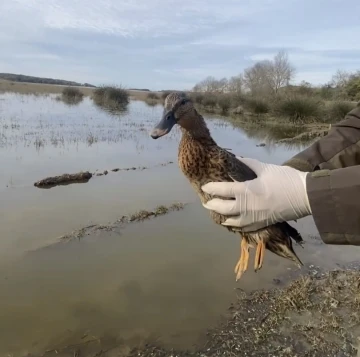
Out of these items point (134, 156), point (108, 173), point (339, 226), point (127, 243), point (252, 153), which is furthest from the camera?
point (252, 153)

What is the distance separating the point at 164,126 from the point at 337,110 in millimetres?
33861

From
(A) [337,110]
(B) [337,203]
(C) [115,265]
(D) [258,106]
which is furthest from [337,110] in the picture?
(B) [337,203]

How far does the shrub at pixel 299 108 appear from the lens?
109 ft

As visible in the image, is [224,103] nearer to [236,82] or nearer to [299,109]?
[299,109]

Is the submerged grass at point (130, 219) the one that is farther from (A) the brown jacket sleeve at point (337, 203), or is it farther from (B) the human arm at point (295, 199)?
(A) the brown jacket sleeve at point (337, 203)

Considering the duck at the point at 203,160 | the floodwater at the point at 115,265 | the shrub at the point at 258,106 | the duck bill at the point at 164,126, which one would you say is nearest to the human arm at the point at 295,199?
the duck at the point at 203,160

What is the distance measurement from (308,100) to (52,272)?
32.1 meters

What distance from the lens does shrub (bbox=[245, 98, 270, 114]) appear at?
128ft

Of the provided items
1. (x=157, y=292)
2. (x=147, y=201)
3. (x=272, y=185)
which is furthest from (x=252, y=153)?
(x=272, y=185)

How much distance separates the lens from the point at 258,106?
1551 inches

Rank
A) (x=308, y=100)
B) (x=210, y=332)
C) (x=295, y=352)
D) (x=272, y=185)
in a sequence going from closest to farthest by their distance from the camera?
(x=272, y=185) < (x=295, y=352) < (x=210, y=332) < (x=308, y=100)

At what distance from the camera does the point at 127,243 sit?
7.41m

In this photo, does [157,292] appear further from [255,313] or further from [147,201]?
[147,201]

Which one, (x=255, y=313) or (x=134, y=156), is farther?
(x=134, y=156)
